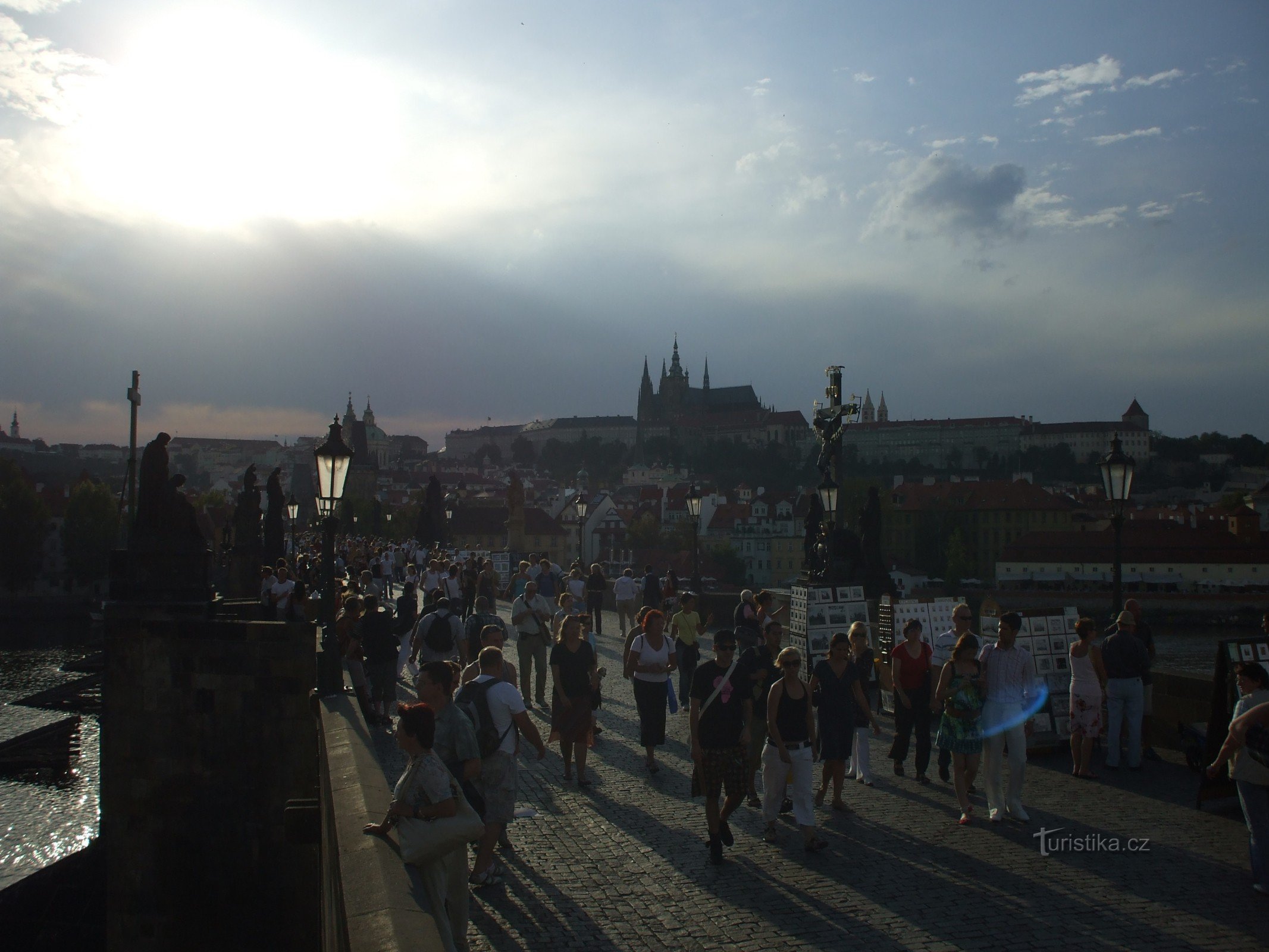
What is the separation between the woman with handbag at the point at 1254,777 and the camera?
5.87 meters

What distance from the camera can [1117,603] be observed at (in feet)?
33.2

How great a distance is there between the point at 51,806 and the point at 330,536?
16691mm

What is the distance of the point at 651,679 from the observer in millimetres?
8688

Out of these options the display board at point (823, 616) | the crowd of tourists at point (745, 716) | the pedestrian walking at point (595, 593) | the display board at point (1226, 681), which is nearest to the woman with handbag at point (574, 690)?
the crowd of tourists at point (745, 716)

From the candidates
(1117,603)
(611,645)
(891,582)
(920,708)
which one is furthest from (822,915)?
(611,645)

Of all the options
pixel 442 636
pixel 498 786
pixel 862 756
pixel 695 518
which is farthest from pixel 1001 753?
pixel 695 518

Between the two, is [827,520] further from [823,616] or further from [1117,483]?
[1117,483]

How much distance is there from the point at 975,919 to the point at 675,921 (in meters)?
1.57

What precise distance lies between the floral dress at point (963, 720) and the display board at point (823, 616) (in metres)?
4.06

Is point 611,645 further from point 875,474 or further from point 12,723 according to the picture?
point 875,474

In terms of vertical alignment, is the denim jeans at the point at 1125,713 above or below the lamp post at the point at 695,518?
below

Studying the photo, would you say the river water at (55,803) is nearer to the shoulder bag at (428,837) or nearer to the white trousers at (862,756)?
the white trousers at (862,756)

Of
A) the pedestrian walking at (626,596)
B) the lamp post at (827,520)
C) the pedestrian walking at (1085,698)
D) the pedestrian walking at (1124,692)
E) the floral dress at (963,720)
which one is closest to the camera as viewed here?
the floral dress at (963,720)

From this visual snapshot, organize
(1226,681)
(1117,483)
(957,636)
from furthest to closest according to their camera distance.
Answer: (1117,483) < (957,636) < (1226,681)
